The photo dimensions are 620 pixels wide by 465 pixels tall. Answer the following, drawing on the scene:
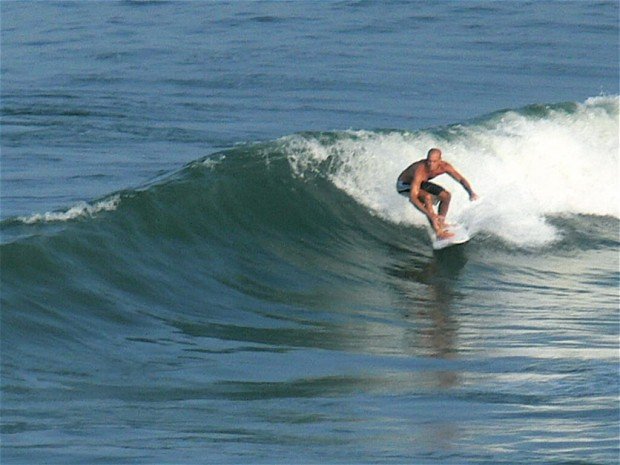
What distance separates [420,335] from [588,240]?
5.64m

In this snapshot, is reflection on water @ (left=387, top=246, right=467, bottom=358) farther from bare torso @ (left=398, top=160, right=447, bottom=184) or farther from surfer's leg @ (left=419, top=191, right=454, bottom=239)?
bare torso @ (left=398, top=160, right=447, bottom=184)

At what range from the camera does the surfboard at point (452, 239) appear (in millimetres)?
14648

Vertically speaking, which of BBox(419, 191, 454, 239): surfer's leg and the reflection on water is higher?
BBox(419, 191, 454, 239): surfer's leg

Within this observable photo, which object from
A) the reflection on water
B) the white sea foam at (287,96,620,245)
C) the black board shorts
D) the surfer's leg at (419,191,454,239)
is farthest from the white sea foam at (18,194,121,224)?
the surfer's leg at (419,191,454,239)

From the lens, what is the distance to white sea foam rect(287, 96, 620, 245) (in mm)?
15734

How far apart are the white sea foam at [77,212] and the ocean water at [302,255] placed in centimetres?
8

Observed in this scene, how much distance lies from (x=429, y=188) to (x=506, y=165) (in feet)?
12.4

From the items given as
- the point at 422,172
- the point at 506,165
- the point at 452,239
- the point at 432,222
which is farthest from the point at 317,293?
the point at 506,165

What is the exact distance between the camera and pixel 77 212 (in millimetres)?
12766

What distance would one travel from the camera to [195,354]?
995 centimetres

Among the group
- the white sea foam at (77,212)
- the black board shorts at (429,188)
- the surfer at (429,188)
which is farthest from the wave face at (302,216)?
the black board shorts at (429,188)

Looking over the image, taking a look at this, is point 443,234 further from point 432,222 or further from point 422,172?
point 422,172

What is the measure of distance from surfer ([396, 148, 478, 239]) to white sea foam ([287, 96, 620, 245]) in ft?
2.99

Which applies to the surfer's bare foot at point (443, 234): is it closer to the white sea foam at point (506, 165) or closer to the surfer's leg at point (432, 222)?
the surfer's leg at point (432, 222)
